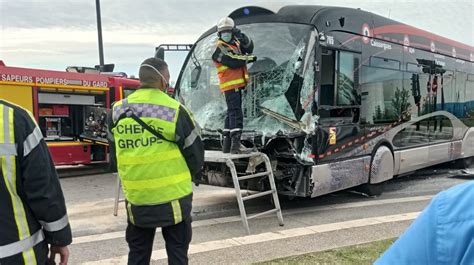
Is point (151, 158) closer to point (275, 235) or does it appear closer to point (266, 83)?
point (275, 235)

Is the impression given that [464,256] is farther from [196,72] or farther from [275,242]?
[196,72]

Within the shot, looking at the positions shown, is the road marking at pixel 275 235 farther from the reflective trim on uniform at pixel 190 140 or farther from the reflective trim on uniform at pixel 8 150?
the reflective trim on uniform at pixel 8 150

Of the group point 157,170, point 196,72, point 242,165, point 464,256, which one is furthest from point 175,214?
point 196,72

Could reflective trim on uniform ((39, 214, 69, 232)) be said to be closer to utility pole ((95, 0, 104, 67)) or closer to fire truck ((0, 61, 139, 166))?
fire truck ((0, 61, 139, 166))

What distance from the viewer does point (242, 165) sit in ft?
21.3

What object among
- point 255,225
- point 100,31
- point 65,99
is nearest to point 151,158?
point 255,225

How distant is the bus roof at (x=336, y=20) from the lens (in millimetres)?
6551

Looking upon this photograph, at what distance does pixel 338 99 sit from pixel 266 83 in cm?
110

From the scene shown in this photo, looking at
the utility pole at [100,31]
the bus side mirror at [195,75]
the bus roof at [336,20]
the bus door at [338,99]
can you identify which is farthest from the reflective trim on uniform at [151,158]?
the utility pole at [100,31]

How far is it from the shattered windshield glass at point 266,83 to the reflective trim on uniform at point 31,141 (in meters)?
4.37

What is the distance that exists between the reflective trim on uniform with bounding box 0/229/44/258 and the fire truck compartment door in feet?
29.9

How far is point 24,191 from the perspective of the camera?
83.9 inches

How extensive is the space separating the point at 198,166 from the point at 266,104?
344 centimetres

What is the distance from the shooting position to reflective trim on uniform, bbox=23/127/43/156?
6.95 feet
